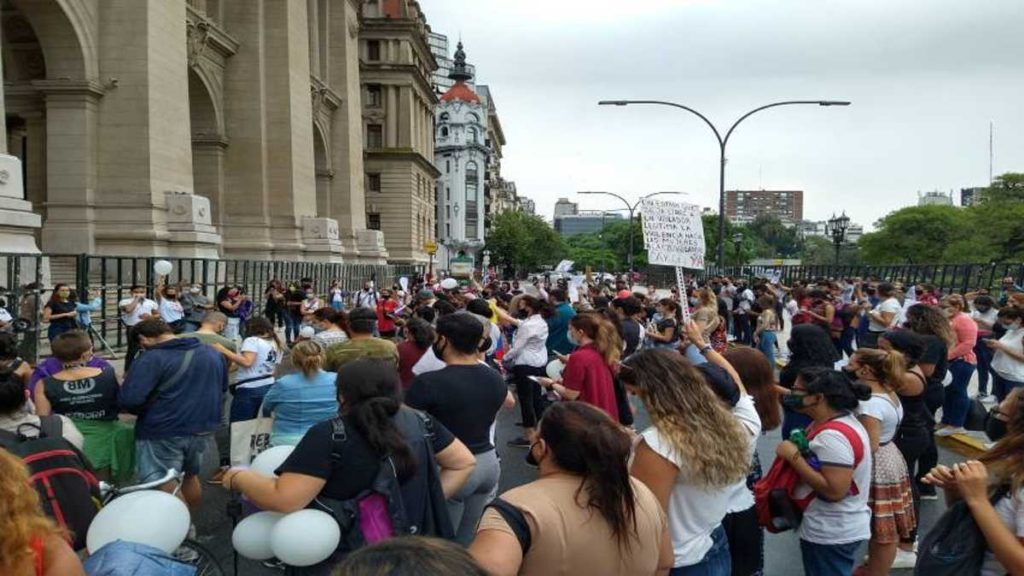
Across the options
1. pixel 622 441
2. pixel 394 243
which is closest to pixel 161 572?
pixel 622 441

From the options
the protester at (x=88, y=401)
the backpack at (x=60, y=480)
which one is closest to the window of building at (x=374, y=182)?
the protester at (x=88, y=401)

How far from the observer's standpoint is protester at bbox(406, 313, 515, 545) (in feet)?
15.1

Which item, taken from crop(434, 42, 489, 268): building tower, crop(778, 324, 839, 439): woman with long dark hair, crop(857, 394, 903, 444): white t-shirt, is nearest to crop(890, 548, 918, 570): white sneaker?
crop(778, 324, 839, 439): woman with long dark hair

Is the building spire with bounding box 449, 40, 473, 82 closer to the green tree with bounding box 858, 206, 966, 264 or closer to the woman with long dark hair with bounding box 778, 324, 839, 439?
the green tree with bounding box 858, 206, 966, 264

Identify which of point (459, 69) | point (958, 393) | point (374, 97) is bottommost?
point (958, 393)

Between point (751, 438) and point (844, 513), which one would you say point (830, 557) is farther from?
point (751, 438)

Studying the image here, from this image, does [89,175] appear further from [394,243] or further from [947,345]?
[394,243]

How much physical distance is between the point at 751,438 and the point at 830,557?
0.85 meters

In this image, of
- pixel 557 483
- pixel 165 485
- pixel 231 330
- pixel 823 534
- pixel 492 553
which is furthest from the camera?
pixel 231 330

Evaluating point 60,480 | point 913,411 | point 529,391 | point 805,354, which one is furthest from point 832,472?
point 529,391

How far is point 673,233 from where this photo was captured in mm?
9938

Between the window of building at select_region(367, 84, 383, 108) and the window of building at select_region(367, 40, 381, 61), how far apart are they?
7.88ft

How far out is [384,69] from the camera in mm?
61188

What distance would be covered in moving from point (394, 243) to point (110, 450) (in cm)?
5598
